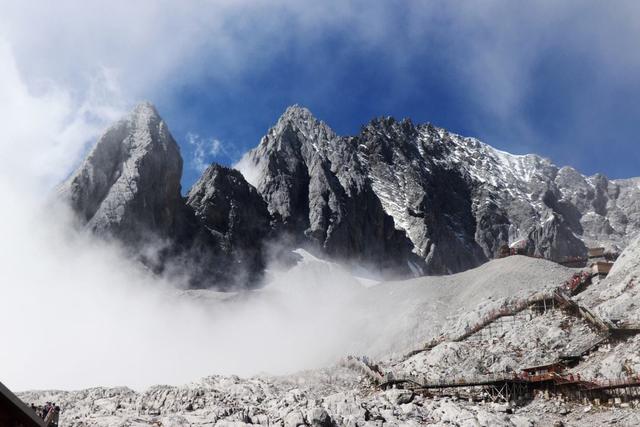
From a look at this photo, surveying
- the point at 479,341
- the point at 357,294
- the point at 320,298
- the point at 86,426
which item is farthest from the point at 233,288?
the point at 86,426

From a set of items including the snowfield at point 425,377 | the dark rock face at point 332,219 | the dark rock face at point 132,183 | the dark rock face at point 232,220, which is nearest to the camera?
the snowfield at point 425,377

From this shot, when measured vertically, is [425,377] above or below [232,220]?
below

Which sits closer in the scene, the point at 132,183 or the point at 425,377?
the point at 425,377

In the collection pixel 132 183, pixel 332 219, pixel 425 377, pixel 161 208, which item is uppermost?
pixel 332 219

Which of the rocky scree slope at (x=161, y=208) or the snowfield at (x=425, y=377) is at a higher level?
the rocky scree slope at (x=161, y=208)

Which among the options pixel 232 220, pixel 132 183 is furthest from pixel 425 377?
pixel 232 220

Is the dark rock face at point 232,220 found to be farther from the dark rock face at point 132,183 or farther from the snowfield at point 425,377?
the snowfield at point 425,377

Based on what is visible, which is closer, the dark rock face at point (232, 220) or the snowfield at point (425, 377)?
the snowfield at point (425, 377)

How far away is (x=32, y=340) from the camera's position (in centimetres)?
10788

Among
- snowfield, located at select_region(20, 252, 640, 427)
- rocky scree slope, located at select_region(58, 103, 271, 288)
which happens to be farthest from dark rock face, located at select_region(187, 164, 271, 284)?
snowfield, located at select_region(20, 252, 640, 427)

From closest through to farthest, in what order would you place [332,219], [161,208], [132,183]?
[132,183]
[161,208]
[332,219]

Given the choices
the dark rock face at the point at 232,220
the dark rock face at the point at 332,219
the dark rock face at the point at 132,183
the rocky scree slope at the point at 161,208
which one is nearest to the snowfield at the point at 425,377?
the rocky scree slope at the point at 161,208

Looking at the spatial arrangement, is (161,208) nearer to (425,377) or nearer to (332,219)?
(332,219)

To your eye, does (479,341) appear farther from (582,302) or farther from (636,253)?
(636,253)
